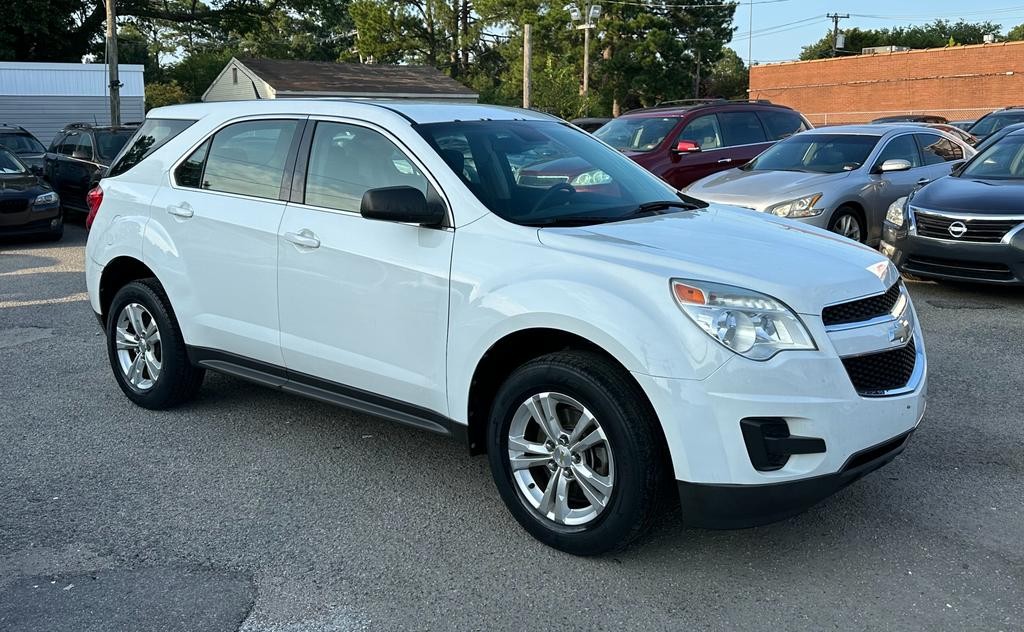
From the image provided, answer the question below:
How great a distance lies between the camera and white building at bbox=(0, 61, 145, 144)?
30.7 metres

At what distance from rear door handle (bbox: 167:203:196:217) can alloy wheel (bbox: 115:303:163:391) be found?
654 mm

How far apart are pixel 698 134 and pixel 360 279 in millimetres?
10061

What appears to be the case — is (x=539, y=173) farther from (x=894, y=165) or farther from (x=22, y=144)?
(x=22, y=144)

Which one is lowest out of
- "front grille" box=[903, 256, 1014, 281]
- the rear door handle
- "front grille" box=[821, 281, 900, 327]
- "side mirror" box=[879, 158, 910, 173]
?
"front grille" box=[903, 256, 1014, 281]

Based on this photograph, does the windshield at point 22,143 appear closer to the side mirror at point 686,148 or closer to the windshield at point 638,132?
the windshield at point 638,132

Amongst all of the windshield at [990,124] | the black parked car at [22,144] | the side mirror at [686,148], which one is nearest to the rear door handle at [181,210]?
the side mirror at [686,148]

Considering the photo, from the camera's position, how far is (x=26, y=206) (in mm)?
13172

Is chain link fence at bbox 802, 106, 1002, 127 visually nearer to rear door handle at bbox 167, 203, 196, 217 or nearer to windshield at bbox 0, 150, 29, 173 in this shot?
windshield at bbox 0, 150, 29, 173

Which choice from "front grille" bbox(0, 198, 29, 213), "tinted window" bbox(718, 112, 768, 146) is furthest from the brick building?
"front grille" bbox(0, 198, 29, 213)

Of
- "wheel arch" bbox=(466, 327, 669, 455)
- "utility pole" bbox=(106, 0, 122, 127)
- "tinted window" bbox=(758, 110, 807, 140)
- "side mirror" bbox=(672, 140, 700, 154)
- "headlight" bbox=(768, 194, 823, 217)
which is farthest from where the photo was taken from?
"utility pole" bbox=(106, 0, 122, 127)

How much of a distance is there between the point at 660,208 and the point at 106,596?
2.99 m

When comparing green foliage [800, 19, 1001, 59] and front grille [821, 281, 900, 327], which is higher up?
green foliage [800, 19, 1001, 59]

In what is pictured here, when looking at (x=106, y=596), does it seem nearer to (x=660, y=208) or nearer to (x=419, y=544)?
(x=419, y=544)

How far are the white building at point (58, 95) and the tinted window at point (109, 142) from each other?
15.8 m
